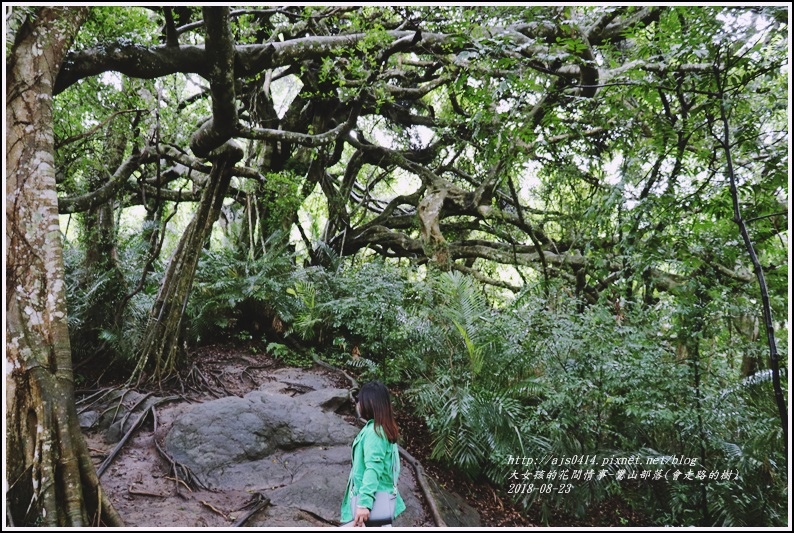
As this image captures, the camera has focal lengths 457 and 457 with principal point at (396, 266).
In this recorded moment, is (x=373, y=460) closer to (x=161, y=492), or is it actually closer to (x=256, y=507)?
(x=256, y=507)

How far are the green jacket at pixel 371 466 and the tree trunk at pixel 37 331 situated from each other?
5.15ft

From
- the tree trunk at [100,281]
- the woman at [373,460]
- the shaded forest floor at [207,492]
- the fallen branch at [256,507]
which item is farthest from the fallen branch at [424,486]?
the tree trunk at [100,281]

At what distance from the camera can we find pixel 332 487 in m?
3.86

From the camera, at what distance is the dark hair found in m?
2.67

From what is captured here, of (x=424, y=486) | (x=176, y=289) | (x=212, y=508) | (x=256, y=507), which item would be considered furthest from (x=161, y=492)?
(x=176, y=289)

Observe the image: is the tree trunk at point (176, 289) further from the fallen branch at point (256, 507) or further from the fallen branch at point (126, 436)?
the fallen branch at point (256, 507)

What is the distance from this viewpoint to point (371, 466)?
260cm

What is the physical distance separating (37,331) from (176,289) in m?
3.25

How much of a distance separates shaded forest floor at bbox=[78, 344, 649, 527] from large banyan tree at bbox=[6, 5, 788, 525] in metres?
0.60

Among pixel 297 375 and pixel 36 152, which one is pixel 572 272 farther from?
pixel 36 152

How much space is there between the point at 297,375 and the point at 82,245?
3.72 metres

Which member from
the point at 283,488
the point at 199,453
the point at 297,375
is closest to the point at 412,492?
the point at 283,488

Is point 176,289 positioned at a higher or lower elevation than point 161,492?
higher

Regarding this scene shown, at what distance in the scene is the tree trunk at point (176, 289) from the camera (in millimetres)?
5656
